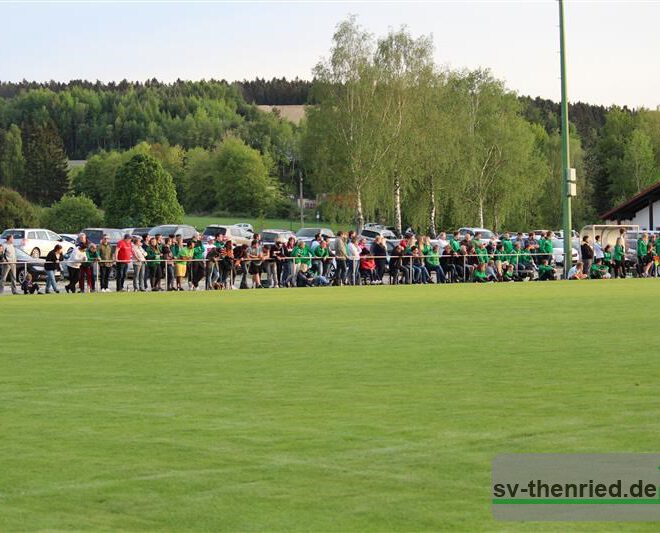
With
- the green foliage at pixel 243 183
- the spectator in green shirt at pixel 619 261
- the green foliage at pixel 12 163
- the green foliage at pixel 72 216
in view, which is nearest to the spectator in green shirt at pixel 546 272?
the spectator in green shirt at pixel 619 261

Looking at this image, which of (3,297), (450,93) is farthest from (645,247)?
(450,93)

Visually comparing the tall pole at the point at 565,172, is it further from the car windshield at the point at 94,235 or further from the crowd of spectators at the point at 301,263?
the car windshield at the point at 94,235

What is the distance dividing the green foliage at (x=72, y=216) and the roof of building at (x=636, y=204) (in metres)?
52.2

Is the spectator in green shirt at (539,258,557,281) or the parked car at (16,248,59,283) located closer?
the parked car at (16,248,59,283)

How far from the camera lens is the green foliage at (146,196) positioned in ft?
375

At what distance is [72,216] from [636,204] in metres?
57.6

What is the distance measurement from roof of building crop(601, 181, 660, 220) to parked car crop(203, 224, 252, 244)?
24.3m

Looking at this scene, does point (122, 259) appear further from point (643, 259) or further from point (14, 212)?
point (14, 212)

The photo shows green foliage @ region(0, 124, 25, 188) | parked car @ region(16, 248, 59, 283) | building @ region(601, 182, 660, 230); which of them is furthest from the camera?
green foliage @ region(0, 124, 25, 188)

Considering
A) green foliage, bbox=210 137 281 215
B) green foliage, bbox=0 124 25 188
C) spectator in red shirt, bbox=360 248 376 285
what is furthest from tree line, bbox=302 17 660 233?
green foliage, bbox=0 124 25 188

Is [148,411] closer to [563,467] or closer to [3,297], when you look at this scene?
[563,467]

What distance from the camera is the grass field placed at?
24.3 feet

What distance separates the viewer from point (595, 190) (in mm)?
137250

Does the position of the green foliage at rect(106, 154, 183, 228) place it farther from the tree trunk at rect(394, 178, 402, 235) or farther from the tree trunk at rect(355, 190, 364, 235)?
the tree trunk at rect(355, 190, 364, 235)
